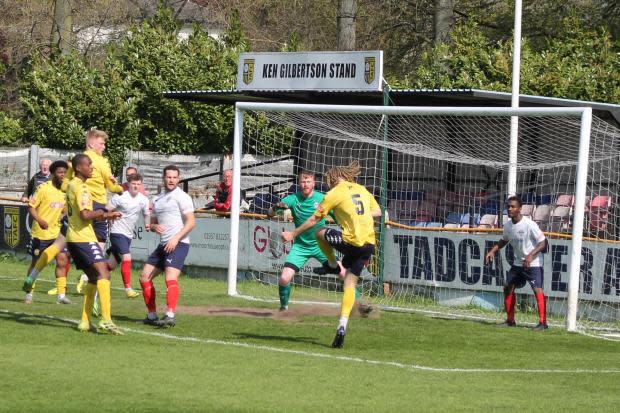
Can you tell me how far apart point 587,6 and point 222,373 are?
26.4 m

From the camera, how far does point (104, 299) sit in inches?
497

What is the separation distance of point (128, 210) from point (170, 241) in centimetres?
313

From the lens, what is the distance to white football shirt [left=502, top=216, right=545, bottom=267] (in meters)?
15.8

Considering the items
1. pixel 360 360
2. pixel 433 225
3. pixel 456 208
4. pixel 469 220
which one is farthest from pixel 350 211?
pixel 456 208

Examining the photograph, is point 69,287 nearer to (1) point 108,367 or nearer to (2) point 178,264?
(2) point 178,264

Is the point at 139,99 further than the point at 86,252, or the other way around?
the point at 139,99

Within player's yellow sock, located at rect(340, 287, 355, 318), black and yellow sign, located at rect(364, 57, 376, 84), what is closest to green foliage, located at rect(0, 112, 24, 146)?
black and yellow sign, located at rect(364, 57, 376, 84)

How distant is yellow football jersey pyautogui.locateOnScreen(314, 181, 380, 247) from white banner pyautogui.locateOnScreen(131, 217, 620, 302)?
17.7 feet

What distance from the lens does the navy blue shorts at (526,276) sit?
624 inches

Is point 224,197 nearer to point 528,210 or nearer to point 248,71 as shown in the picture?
point 248,71

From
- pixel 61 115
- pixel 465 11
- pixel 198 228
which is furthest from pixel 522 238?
pixel 465 11

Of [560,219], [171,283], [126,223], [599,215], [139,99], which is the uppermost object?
[139,99]

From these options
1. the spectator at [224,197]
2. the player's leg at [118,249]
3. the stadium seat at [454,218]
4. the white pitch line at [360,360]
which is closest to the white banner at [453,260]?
the stadium seat at [454,218]

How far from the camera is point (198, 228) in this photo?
76.7 feet
